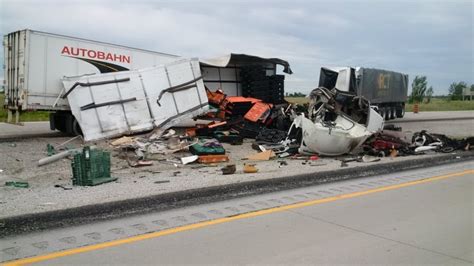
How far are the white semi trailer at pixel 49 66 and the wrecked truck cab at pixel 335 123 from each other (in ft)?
23.6

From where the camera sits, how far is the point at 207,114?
16.9 metres

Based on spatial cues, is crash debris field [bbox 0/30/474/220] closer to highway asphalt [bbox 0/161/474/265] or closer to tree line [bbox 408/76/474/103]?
highway asphalt [bbox 0/161/474/265]

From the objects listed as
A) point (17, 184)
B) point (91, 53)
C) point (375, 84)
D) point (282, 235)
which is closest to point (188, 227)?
point (282, 235)

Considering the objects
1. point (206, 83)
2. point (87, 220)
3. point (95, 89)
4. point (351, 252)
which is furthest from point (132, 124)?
point (351, 252)

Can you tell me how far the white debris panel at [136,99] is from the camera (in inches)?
526

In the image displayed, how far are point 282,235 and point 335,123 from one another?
7612 mm

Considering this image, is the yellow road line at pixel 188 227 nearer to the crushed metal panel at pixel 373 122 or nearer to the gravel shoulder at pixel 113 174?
the gravel shoulder at pixel 113 174

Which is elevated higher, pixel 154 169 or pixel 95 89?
pixel 95 89

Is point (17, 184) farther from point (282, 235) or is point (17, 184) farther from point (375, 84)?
point (375, 84)

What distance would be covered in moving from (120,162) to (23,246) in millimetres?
5934

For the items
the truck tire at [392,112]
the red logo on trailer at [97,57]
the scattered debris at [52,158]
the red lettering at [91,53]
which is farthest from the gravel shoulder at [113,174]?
the truck tire at [392,112]

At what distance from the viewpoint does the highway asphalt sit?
449 cm

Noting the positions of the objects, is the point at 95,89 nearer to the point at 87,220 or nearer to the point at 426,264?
the point at 87,220

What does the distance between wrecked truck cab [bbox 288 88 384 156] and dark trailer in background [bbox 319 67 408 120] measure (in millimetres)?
11464
